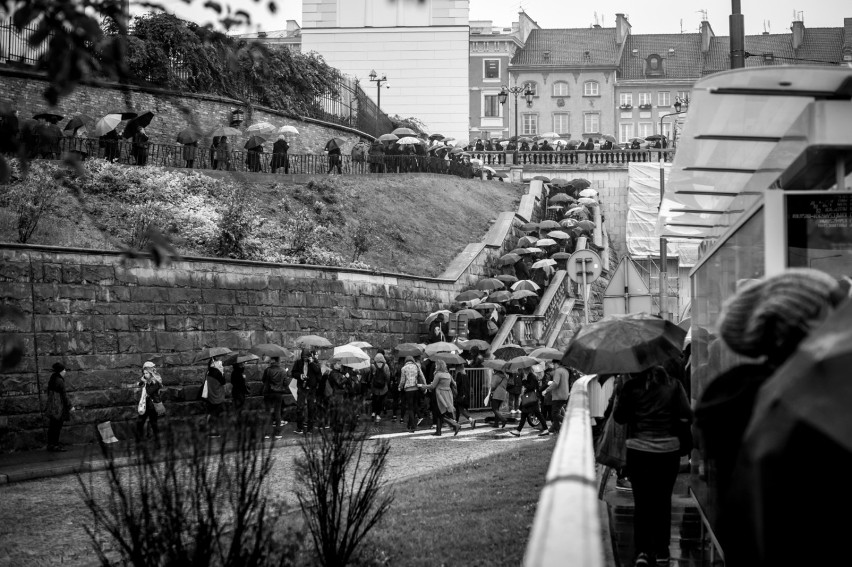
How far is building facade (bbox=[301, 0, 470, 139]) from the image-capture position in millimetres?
68438

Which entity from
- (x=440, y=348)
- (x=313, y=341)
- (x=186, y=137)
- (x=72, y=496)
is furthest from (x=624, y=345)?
(x=186, y=137)

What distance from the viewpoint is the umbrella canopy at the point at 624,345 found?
8844mm

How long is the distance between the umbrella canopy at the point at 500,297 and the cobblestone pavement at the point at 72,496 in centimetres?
1145

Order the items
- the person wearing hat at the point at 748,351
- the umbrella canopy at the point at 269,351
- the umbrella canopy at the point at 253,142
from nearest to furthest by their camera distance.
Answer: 1. the person wearing hat at the point at 748,351
2. the umbrella canopy at the point at 269,351
3. the umbrella canopy at the point at 253,142

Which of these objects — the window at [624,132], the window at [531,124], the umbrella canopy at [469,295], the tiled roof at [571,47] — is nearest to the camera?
the umbrella canopy at [469,295]

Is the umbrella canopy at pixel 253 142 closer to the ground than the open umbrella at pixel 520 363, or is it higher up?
higher up

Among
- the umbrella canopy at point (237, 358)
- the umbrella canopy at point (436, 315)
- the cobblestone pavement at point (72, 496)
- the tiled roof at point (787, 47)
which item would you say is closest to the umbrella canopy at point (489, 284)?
the umbrella canopy at point (436, 315)

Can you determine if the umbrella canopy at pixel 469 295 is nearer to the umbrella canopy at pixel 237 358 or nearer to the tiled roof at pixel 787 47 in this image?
the umbrella canopy at pixel 237 358

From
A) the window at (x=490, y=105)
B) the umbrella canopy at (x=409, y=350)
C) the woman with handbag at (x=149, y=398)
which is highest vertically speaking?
the window at (x=490, y=105)

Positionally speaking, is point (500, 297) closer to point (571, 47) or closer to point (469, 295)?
point (469, 295)

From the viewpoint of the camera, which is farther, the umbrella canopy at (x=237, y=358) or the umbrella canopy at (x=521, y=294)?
the umbrella canopy at (x=521, y=294)

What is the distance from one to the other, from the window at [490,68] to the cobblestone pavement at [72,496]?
7716 centimetres

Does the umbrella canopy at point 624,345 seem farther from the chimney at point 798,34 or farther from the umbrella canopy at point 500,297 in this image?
the chimney at point 798,34

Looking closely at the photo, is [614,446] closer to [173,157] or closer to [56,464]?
[56,464]
